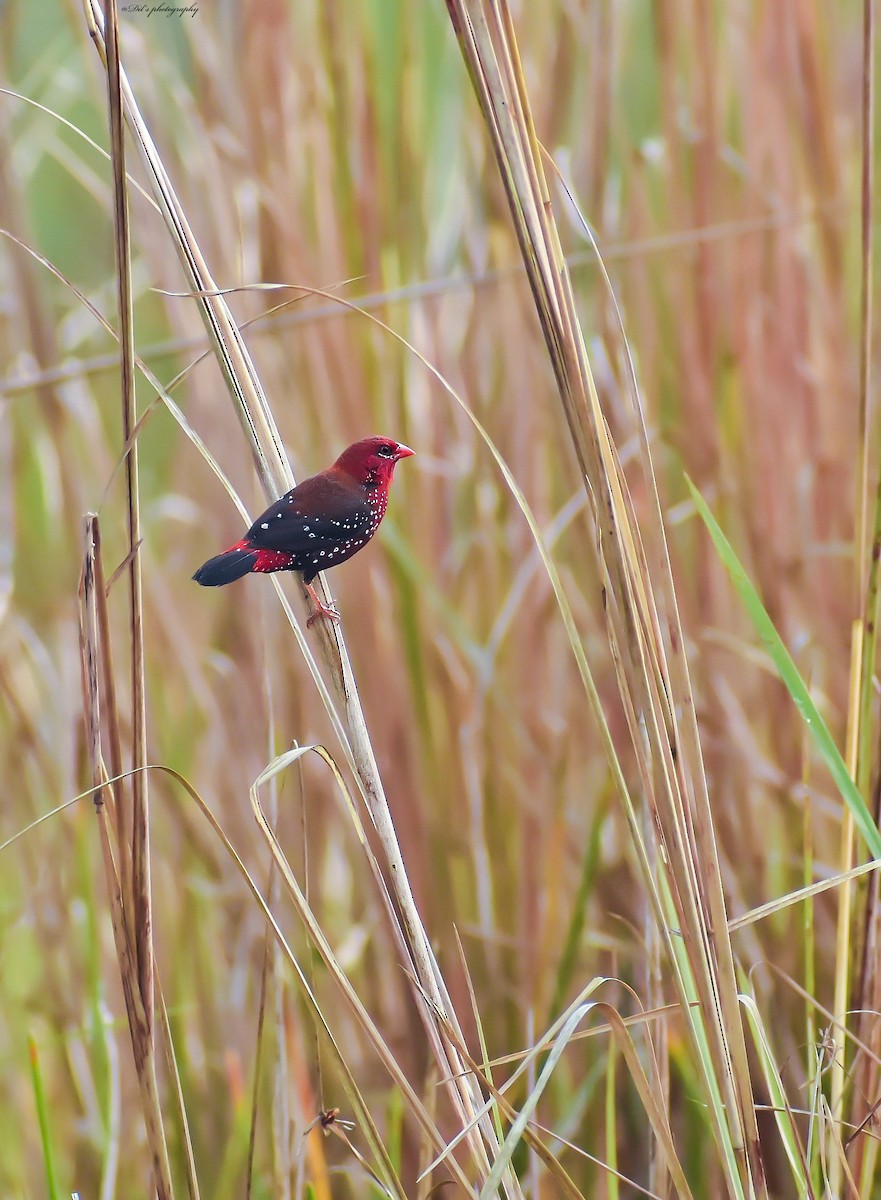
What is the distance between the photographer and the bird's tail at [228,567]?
0.51 metres

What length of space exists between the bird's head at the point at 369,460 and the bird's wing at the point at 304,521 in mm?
41

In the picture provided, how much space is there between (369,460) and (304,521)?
9 cm

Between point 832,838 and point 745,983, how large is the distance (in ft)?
1.60

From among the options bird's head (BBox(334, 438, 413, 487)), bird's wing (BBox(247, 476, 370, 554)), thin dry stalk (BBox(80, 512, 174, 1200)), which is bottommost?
thin dry stalk (BBox(80, 512, 174, 1200))

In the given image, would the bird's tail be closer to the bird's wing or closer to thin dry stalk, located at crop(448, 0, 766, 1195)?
the bird's wing

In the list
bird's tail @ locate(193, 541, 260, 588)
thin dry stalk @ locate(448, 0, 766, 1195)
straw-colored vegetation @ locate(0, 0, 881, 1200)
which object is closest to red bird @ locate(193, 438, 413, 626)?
bird's tail @ locate(193, 541, 260, 588)

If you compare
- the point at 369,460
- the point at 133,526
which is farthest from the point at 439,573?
the point at 133,526

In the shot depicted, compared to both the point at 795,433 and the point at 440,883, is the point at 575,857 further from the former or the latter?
the point at 795,433

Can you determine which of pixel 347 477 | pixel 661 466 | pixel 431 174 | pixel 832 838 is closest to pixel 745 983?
pixel 347 477

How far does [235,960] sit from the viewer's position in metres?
1.08

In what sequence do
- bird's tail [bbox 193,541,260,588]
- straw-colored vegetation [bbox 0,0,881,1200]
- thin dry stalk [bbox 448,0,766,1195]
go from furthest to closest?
1. straw-colored vegetation [bbox 0,0,881,1200]
2. bird's tail [bbox 193,541,260,588]
3. thin dry stalk [bbox 448,0,766,1195]

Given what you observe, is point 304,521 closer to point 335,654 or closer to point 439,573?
point 335,654

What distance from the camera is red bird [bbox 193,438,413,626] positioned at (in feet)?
1.74

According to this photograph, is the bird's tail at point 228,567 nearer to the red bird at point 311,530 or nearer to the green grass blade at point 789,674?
the red bird at point 311,530
